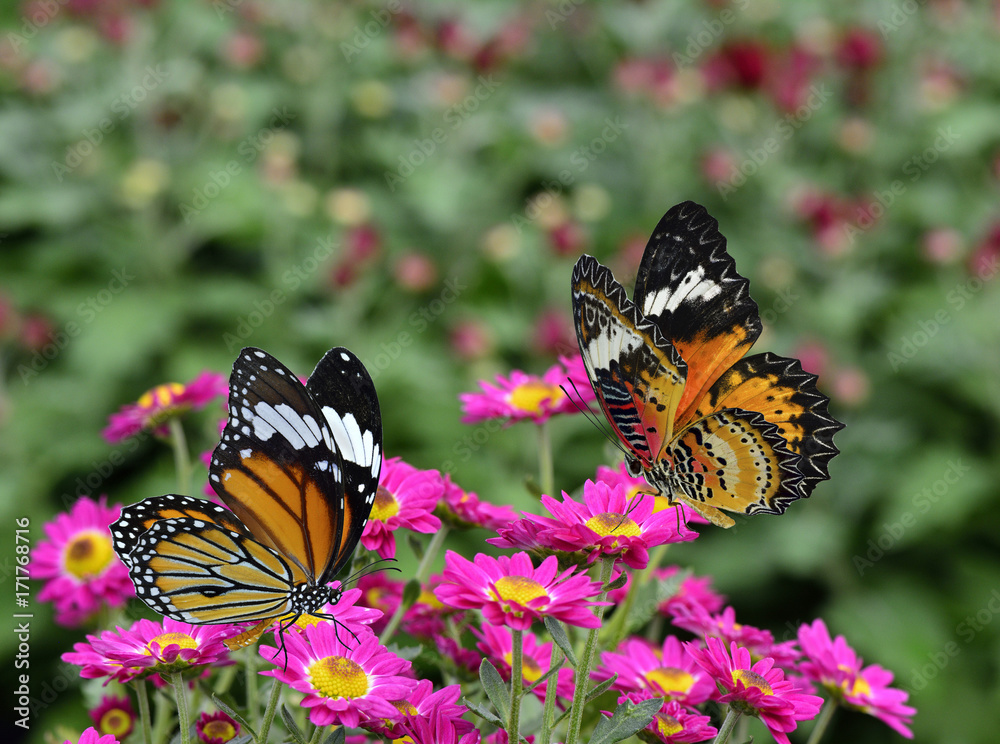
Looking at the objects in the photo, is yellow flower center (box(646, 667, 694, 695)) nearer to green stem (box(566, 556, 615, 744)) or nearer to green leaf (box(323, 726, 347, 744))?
green stem (box(566, 556, 615, 744))

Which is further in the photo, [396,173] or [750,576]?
[396,173]

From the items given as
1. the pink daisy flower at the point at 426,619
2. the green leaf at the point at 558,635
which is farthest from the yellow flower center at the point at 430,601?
the green leaf at the point at 558,635

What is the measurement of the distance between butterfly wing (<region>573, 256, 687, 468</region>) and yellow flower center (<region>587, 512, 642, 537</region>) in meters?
0.14

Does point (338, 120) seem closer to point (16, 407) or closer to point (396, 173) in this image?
point (396, 173)

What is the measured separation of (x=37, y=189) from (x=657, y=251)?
8.92 ft

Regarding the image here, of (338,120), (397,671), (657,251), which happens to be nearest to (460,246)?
(338,120)

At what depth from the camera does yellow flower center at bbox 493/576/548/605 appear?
24.0 inches

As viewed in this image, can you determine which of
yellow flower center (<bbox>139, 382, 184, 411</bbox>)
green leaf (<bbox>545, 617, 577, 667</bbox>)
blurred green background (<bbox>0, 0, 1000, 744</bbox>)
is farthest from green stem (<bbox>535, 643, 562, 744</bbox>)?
blurred green background (<bbox>0, 0, 1000, 744</bbox>)

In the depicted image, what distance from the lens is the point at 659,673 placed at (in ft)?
2.46

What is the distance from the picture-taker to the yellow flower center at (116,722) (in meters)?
0.73

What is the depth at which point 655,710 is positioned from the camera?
0.58 m

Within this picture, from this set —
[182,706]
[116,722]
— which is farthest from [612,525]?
[116,722]

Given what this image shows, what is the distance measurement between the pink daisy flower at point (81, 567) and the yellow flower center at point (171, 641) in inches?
7.1

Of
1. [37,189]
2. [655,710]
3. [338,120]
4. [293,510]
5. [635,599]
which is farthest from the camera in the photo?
[338,120]
